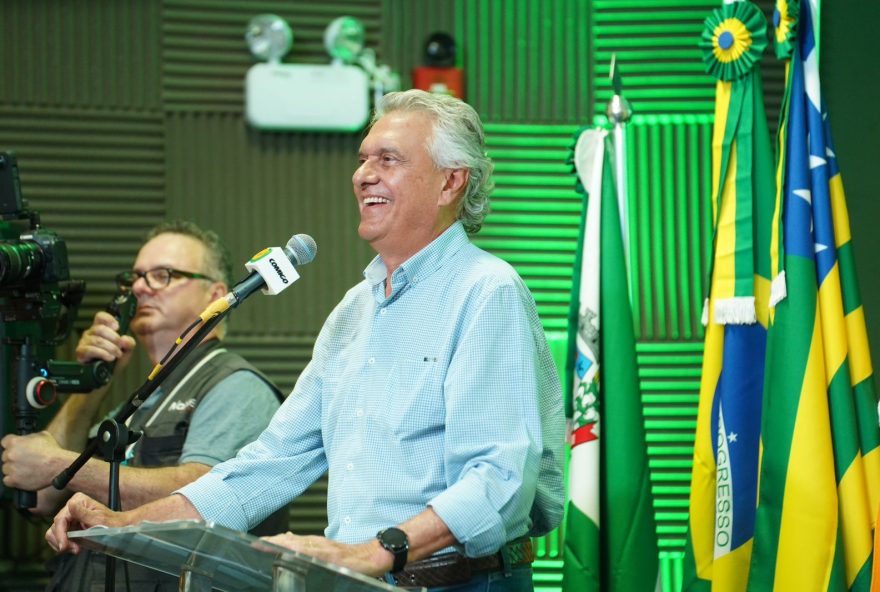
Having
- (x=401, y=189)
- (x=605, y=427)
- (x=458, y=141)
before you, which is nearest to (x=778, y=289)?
(x=605, y=427)

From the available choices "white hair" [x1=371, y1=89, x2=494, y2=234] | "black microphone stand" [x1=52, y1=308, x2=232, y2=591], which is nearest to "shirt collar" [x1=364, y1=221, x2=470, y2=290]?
"white hair" [x1=371, y1=89, x2=494, y2=234]

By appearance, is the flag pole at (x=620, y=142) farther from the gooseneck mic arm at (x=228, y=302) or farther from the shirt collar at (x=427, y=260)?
the gooseneck mic arm at (x=228, y=302)

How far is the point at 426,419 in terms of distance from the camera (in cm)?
219

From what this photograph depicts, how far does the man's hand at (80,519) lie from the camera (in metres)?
2.24

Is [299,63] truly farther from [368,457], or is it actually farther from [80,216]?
[368,457]

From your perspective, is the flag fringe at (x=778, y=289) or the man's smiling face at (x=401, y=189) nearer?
the man's smiling face at (x=401, y=189)

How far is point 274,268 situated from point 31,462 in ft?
4.57

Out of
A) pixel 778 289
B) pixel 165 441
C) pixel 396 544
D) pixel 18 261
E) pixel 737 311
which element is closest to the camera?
pixel 396 544

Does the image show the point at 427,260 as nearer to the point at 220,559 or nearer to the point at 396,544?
A: the point at 396,544

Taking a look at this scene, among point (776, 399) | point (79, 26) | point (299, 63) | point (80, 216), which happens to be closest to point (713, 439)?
point (776, 399)

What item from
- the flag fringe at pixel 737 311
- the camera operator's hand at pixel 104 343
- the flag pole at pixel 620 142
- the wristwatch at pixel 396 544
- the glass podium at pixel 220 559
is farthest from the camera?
the camera operator's hand at pixel 104 343

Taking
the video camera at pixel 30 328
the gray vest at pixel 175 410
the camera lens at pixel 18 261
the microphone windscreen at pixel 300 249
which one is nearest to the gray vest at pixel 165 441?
the gray vest at pixel 175 410

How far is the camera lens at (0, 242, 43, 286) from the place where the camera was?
3133mm

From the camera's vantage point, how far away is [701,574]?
3.13m
